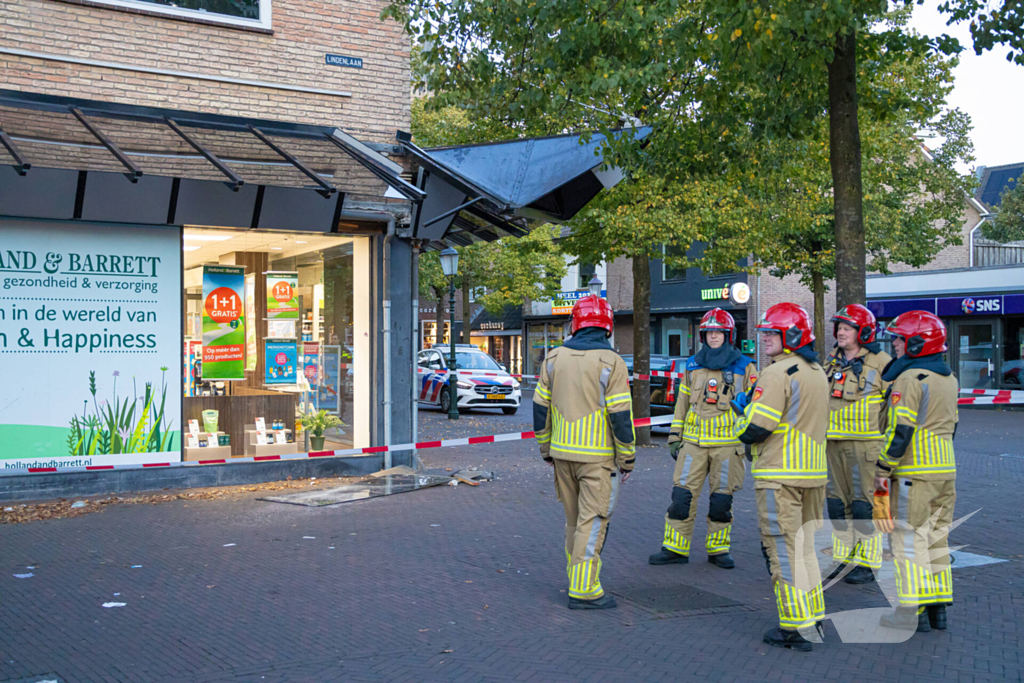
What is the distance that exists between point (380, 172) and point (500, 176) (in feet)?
4.93

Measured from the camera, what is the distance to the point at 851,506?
6629mm

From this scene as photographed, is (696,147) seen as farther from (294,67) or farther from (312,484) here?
(312,484)

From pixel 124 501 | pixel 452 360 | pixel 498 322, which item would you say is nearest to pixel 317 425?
pixel 124 501

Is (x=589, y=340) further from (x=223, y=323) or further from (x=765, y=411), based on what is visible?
(x=223, y=323)

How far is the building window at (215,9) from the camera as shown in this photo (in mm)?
10391

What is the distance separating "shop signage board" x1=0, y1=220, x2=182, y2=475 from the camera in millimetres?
9664

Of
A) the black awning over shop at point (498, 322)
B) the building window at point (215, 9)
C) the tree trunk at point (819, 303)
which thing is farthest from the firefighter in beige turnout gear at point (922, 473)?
the black awning over shop at point (498, 322)

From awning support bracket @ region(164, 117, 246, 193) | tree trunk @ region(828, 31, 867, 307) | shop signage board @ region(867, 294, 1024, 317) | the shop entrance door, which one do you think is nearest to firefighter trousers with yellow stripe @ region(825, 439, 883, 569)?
tree trunk @ region(828, 31, 867, 307)

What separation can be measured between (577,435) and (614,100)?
26.6ft

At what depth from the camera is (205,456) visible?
10.8 meters

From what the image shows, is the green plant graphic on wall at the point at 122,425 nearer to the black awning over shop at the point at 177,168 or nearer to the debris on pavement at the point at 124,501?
the debris on pavement at the point at 124,501

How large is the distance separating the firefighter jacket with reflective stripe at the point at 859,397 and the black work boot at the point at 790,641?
1967mm

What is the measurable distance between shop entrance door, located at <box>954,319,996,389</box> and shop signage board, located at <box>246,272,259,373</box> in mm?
22881

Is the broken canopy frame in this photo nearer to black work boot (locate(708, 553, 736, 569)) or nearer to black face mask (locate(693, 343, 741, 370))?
black face mask (locate(693, 343, 741, 370))
